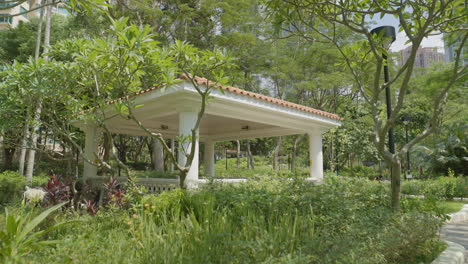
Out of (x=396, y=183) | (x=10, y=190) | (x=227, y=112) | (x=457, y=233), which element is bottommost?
(x=457, y=233)

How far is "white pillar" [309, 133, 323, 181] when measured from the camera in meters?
Answer: 12.2

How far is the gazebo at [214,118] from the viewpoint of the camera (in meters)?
7.98

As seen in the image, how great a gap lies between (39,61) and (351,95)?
77.5 feet

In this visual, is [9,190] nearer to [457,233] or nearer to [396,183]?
[396,183]

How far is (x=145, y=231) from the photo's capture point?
4094 mm

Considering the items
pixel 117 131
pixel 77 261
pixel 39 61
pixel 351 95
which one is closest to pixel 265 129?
pixel 117 131

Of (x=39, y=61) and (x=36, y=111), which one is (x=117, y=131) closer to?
(x=36, y=111)

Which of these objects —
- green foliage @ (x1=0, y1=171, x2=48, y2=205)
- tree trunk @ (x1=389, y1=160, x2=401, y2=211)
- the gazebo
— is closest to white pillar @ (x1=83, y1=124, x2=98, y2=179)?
the gazebo

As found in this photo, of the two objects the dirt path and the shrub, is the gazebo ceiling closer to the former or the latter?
the shrub

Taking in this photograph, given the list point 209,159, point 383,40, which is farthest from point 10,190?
point 383,40

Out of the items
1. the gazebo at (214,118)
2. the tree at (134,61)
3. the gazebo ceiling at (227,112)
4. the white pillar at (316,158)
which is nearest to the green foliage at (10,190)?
the gazebo at (214,118)

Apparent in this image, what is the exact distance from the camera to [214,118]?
12531 millimetres

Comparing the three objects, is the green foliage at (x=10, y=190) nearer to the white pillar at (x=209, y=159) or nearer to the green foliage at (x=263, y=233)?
the green foliage at (x=263, y=233)

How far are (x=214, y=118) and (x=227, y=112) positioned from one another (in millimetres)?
3391
